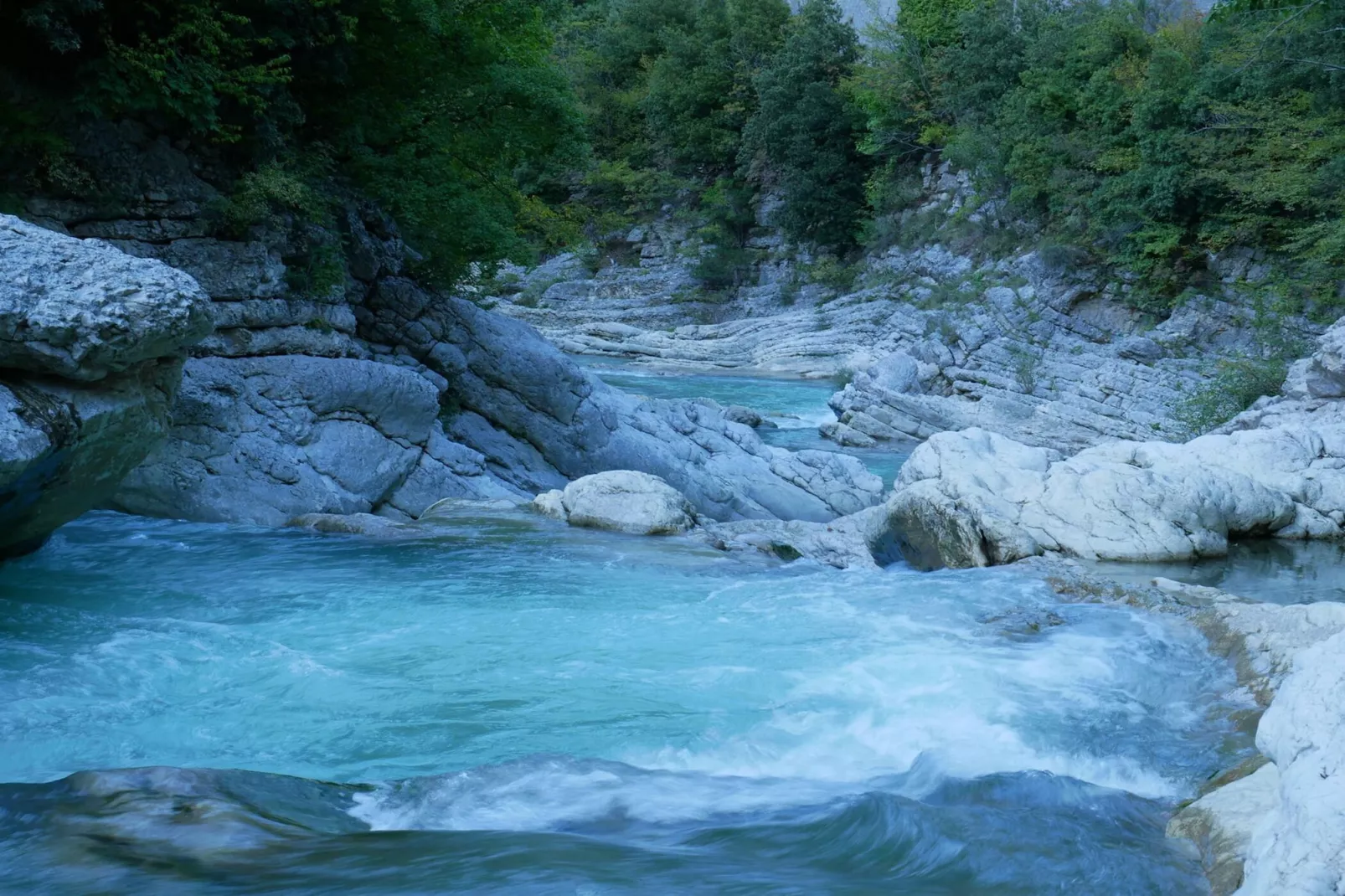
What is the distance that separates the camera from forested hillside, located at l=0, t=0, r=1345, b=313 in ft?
36.9

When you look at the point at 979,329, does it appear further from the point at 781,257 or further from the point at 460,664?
the point at 460,664

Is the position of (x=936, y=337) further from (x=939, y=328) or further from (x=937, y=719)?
(x=937, y=719)

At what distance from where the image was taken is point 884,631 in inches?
305

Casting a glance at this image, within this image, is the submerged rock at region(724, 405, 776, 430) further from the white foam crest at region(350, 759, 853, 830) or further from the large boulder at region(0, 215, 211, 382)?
the white foam crest at region(350, 759, 853, 830)

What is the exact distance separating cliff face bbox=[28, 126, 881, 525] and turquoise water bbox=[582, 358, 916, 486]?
169 inches

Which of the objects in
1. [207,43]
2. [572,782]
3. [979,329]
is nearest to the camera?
[572,782]

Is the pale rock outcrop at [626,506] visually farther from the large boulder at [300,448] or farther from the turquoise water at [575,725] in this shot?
the large boulder at [300,448]

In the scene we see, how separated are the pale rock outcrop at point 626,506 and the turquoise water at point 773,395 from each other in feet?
24.7

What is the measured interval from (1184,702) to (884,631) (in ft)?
6.82

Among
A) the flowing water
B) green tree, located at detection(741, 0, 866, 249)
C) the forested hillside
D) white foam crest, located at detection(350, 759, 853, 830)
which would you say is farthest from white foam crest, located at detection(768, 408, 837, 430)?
white foam crest, located at detection(350, 759, 853, 830)

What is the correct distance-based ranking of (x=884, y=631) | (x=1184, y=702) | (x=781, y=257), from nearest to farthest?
1. (x=1184, y=702)
2. (x=884, y=631)
3. (x=781, y=257)

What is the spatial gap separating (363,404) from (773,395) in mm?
17933

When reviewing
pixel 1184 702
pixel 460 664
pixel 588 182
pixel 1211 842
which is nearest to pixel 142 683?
pixel 460 664

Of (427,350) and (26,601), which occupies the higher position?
(427,350)
